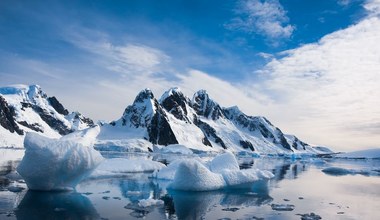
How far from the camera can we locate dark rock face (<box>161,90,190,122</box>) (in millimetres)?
176750

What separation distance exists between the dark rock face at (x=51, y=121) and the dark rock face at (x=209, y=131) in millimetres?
72405

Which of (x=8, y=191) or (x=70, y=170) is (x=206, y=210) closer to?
(x=70, y=170)

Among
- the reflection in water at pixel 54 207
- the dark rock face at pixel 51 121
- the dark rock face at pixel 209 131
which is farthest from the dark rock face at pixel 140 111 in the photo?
the reflection in water at pixel 54 207

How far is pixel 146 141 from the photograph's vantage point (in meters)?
142

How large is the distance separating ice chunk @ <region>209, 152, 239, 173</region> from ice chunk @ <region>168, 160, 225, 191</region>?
486cm

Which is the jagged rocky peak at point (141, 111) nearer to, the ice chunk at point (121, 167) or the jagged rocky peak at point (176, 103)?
the jagged rocky peak at point (176, 103)

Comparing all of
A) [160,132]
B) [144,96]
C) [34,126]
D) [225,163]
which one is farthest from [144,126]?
[225,163]

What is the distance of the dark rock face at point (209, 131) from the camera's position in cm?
18114

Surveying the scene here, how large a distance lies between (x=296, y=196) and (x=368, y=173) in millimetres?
28008

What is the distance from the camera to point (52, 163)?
1714 cm

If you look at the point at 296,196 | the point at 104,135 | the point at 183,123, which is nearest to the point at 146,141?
the point at 104,135

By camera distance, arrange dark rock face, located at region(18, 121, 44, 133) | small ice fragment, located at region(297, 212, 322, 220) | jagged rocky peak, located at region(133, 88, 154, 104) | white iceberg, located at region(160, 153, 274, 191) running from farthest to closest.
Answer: jagged rocky peak, located at region(133, 88, 154, 104), dark rock face, located at region(18, 121, 44, 133), white iceberg, located at region(160, 153, 274, 191), small ice fragment, located at region(297, 212, 322, 220)

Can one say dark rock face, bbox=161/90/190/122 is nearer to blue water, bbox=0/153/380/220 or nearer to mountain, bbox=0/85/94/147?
mountain, bbox=0/85/94/147

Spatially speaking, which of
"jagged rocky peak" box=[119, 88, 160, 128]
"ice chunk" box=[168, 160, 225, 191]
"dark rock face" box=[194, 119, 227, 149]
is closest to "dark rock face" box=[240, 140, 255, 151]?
"dark rock face" box=[194, 119, 227, 149]
